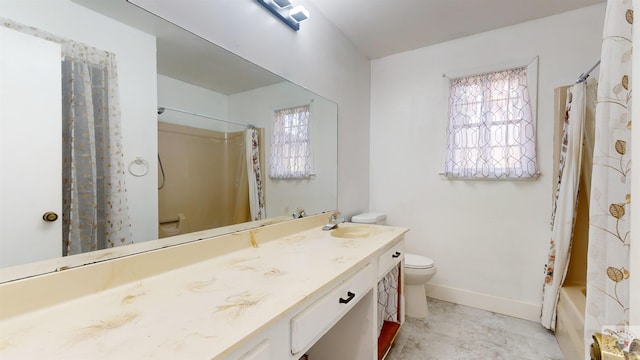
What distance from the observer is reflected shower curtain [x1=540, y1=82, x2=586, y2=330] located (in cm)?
180

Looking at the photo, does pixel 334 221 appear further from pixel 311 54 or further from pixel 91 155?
pixel 91 155

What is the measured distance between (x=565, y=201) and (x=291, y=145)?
196 cm

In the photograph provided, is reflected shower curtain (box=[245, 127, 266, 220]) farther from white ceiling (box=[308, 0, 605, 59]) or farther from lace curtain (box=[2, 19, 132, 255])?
white ceiling (box=[308, 0, 605, 59])

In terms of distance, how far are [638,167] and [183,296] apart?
1120 millimetres

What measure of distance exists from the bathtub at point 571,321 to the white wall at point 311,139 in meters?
1.65

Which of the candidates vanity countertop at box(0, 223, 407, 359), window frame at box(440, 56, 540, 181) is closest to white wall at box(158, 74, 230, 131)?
vanity countertop at box(0, 223, 407, 359)

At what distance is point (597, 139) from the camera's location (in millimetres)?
703

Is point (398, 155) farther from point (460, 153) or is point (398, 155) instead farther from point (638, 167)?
point (638, 167)

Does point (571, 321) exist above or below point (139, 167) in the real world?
below

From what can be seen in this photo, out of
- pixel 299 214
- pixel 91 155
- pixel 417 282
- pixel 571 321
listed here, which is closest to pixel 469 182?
pixel 417 282

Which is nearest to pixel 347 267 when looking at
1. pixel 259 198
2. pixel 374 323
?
pixel 374 323

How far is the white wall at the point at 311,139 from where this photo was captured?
1455mm

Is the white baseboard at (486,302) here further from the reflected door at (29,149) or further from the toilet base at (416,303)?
the reflected door at (29,149)

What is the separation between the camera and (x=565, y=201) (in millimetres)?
1842
